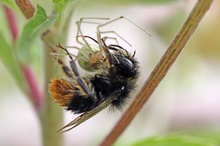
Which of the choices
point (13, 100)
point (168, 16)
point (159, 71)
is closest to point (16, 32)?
point (159, 71)

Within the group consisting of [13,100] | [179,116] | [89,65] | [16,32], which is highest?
[16,32]

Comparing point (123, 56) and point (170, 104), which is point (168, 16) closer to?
point (170, 104)

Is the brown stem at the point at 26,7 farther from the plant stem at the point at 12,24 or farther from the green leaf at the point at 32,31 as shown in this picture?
the plant stem at the point at 12,24

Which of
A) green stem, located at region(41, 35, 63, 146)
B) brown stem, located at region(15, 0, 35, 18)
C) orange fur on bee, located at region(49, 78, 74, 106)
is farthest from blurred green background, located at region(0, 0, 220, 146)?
brown stem, located at region(15, 0, 35, 18)

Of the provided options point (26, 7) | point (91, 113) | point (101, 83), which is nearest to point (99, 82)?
point (101, 83)

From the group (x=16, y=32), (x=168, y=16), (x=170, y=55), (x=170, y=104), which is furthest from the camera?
(x=170, y=104)

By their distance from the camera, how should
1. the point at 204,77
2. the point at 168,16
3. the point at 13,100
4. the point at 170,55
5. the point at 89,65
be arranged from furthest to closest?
the point at 13,100, the point at 204,77, the point at 168,16, the point at 89,65, the point at 170,55

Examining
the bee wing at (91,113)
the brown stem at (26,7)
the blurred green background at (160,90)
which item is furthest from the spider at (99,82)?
the blurred green background at (160,90)

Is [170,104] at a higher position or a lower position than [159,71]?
lower

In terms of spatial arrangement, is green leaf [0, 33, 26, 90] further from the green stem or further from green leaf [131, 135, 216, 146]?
green leaf [131, 135, 216, 146]
